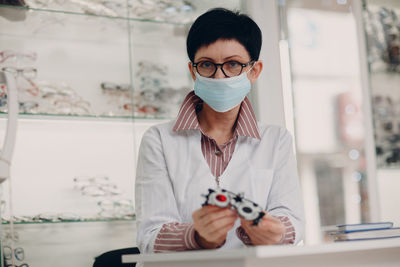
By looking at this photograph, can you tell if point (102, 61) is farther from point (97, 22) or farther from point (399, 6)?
point (399, 6)

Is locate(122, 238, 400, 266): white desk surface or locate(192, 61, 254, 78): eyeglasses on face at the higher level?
locate(192, 61, 254, 78): eyeglasses on face

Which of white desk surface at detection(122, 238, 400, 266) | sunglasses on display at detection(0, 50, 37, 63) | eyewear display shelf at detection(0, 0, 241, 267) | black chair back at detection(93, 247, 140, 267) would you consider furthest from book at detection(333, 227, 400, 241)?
sunglasses on display at detection(0, 50, 37, 63)

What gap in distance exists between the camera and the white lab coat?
1684 millimetres

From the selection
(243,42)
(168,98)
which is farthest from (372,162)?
(243,42)

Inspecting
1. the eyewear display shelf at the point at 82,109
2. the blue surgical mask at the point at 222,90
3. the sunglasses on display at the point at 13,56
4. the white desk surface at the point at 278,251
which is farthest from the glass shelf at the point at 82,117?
the white desk surface at the point at 278,251

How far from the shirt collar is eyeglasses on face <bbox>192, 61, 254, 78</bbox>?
0.13 m

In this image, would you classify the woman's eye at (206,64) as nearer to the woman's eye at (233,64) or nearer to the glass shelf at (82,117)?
the woman's eye at (233,64)

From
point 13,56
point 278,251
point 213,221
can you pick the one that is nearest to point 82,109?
point 13,56

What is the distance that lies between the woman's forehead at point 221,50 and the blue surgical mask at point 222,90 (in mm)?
63

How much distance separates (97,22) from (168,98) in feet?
1.64

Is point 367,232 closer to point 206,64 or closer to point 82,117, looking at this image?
point 206,64

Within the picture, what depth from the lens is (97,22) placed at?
281 centimetres

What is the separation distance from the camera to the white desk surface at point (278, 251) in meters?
1.05

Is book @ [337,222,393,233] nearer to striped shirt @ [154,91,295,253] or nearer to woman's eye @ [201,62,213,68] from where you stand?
striped shirt @ [154,91,295,253]
